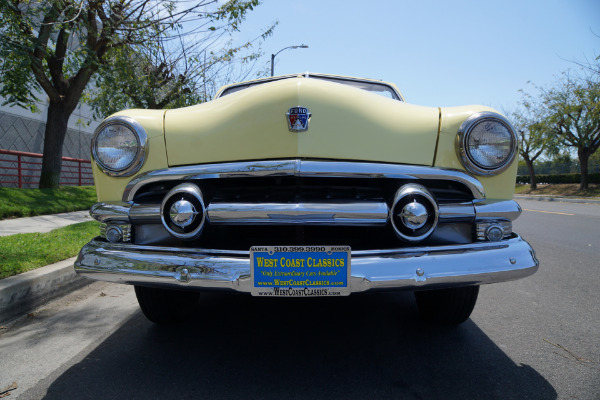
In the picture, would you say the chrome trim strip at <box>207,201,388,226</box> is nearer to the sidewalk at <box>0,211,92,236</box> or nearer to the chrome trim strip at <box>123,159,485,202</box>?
the chrome trim strip at <box>123,159,485,202</box>

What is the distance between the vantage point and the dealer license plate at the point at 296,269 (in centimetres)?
167

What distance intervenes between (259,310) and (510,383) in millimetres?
1550

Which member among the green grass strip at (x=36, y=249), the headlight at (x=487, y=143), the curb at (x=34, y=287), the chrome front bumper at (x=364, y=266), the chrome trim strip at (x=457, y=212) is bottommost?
the curb at (x=34, y=287)

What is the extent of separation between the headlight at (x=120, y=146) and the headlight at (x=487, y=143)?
62.1 inches

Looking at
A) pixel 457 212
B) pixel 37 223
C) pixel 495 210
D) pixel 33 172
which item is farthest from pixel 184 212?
pixel 33 172

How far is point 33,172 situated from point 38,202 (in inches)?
236

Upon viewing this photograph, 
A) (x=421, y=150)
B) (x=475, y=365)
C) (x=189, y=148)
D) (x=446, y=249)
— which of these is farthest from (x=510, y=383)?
(x=189, y=148)

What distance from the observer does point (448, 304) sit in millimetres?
2404

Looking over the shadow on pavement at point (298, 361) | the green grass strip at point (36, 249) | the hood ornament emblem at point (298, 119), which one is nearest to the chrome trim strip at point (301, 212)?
the hood ornament emblem at point (298, 119)

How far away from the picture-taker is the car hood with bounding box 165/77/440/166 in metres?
1.89

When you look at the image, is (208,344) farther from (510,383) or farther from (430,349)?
(510,383)

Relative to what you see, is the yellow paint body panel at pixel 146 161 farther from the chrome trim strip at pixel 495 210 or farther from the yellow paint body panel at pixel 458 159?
the chrome trim strip at pixel 495 210

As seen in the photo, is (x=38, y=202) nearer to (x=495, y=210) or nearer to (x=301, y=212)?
Result: (x=301, y=212)

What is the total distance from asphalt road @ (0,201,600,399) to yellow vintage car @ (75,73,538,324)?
1.53 feet
